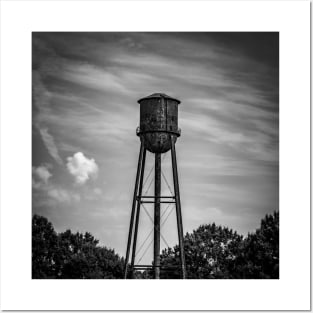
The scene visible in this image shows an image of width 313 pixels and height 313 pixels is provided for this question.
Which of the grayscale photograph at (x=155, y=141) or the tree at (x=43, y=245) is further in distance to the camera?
the tree at (x=43, y=245)

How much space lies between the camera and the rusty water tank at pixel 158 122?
3606cm

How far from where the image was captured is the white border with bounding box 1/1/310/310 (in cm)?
2823

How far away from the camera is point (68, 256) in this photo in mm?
48219

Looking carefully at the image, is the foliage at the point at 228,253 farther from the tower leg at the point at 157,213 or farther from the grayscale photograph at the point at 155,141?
the tower leg at the point at 157,213

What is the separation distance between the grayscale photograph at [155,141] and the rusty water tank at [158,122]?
50 millimetres

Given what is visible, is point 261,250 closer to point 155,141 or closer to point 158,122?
point 155,141

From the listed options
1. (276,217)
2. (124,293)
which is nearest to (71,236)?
(276,217)

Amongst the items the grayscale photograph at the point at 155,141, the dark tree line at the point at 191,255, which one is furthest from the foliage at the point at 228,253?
the grayscale photograph at the point at 155,141

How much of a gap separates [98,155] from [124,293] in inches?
549

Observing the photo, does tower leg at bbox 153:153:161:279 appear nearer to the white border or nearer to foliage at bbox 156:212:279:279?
foliage at bbox 156:212:279:279
